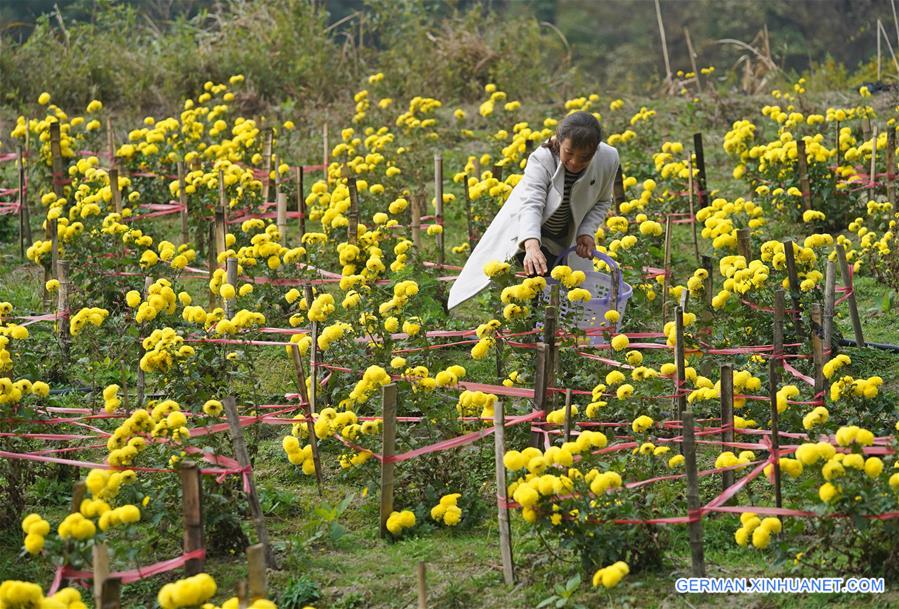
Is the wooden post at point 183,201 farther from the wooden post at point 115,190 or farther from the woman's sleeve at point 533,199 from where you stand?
the woman's sleeve at point 533,199

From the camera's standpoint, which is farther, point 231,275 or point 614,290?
point 231,275

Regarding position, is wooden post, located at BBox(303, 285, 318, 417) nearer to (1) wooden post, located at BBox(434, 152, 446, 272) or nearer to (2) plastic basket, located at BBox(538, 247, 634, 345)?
(2) plastic basket, located at BBox(538, 247, 634, 345)

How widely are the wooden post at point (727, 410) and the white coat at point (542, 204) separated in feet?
4.56

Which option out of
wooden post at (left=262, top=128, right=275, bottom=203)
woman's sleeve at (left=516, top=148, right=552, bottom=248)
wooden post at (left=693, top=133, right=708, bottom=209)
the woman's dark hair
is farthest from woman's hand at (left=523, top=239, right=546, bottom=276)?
wooden post at (left=262, top=128, right=275, bottom=203)

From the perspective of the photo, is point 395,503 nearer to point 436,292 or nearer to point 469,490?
point 469,490

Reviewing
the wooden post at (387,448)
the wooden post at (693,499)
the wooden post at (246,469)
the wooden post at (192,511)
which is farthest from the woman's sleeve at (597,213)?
the wooden post at (192,511)

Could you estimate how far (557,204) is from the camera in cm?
562

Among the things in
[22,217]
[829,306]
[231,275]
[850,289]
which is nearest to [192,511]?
[231,275]

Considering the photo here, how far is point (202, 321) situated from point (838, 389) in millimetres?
2376

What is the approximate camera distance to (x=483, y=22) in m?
12.7

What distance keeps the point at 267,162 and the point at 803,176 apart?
3.67 meters

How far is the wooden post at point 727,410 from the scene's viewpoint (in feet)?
13.9

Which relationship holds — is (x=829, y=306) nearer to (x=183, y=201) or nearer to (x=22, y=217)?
(x=183, y=201)

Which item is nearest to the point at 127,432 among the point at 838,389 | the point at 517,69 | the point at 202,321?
the point at 202,321
